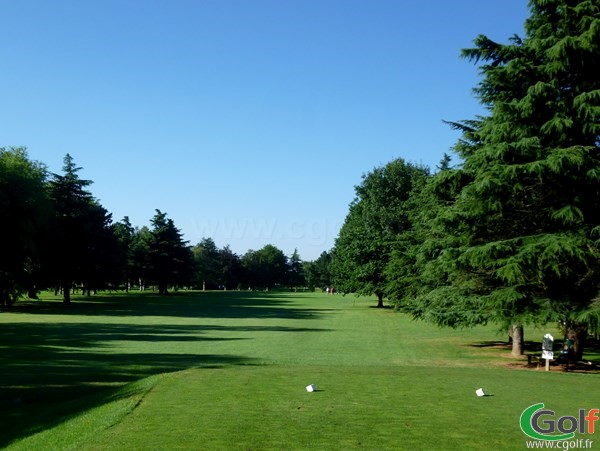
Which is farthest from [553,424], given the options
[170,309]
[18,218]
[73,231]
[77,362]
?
[73,231]

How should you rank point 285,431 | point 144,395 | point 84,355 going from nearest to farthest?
1. point 285,431
2. point 144,395
3. point 84,355

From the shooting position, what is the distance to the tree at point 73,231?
6425 centimetres

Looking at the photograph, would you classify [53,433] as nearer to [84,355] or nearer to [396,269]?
[84,355]

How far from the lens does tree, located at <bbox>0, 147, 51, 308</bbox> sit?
47.9m

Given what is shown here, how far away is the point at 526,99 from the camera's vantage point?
19.0m

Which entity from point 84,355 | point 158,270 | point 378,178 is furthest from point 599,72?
point 158,270

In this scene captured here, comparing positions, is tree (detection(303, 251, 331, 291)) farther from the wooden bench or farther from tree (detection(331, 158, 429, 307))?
the wooden bench

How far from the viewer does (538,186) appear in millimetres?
19594

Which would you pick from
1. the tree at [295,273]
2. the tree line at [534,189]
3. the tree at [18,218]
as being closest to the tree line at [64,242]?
the tree at [18,218]

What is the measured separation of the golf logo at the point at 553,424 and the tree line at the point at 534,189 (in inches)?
289

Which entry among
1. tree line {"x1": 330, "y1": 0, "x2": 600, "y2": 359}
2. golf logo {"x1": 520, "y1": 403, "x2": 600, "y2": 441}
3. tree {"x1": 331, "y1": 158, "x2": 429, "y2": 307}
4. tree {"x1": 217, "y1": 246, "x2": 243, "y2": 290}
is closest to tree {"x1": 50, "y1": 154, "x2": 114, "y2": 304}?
tree {"x1": 331, "y1": 158, "x2": 429, "y2": 307}

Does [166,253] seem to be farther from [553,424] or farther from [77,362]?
[553,424]

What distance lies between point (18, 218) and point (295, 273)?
148 m

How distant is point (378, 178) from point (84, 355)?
5344 centimetres
